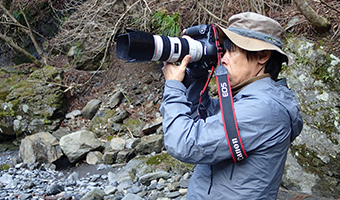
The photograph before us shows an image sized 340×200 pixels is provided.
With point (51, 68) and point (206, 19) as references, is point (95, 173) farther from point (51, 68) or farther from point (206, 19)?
point (51, 68)

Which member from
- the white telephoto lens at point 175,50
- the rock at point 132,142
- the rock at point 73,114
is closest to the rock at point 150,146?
the rock at point 132,142

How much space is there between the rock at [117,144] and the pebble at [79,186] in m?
0.47

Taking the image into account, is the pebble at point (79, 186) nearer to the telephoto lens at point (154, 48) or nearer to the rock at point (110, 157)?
the rock at point (110, 157)

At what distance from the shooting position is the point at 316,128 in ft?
10.6

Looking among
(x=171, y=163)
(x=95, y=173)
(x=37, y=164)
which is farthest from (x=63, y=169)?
(x=171, y=163)

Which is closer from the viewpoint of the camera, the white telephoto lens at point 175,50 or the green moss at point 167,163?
the white telephoto lens at point 175,50

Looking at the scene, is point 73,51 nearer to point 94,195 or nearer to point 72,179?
point 72,179

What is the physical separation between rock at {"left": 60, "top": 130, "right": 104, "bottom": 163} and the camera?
3.84 metres

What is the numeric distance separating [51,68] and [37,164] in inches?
134

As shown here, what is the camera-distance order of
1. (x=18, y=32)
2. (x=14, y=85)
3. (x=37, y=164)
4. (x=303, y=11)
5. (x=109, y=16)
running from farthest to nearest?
(x=18, y=32)
(x=14, y=85)
(x=109, y=16)
(x=37, y=164)
(x=303, y=11)

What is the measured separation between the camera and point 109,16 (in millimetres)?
6398

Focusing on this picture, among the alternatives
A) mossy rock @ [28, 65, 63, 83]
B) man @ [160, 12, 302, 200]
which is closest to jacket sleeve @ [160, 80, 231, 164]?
man @ [160, 12, 302, 200]

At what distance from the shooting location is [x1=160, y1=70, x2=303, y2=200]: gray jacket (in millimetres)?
1053

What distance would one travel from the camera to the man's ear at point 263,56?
4.17 feet
